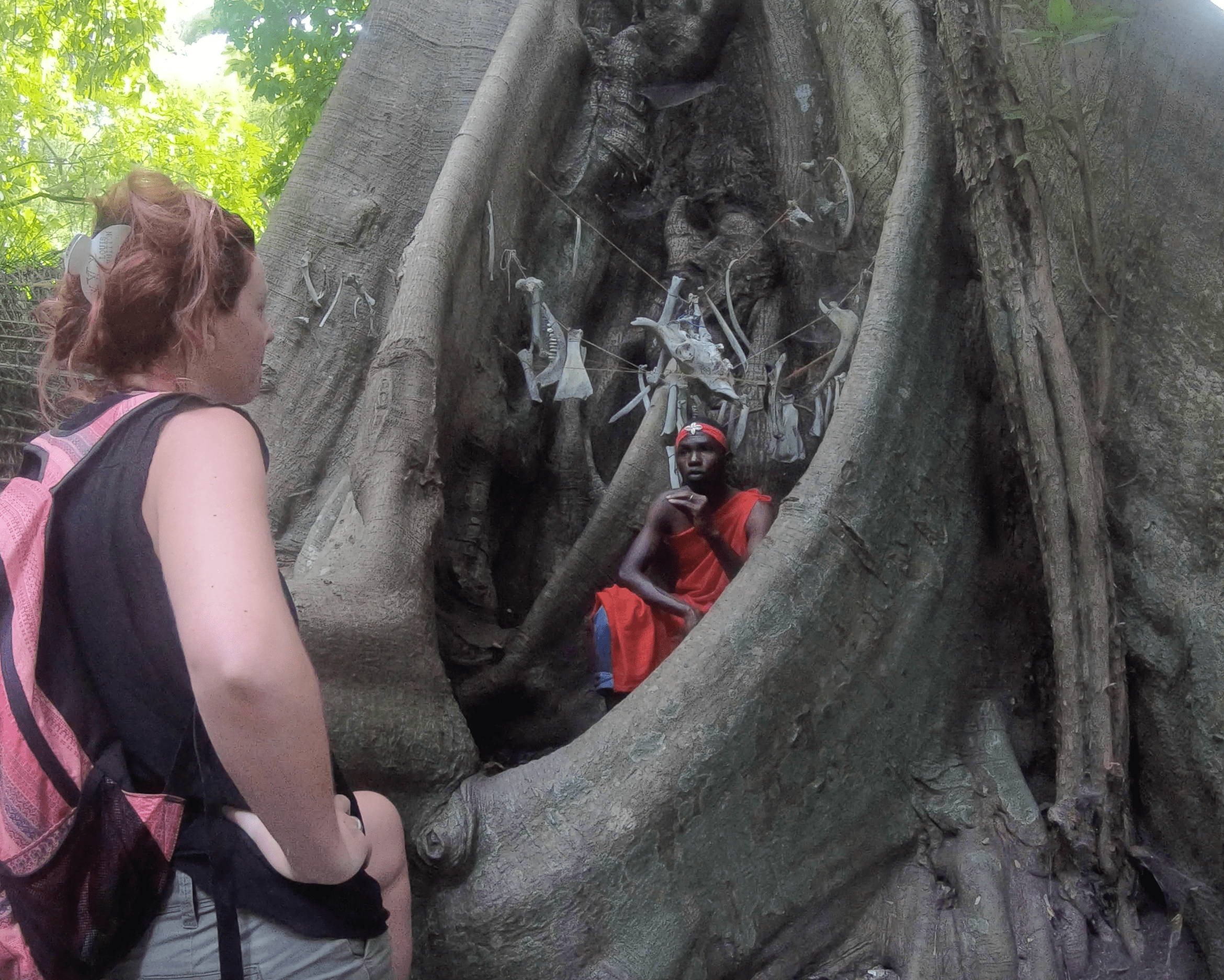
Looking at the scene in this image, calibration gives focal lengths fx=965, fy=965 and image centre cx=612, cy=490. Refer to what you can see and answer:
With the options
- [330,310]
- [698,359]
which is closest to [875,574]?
[698,359]

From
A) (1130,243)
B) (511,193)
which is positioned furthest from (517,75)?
(1130,243)

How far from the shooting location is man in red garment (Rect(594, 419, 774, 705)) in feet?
8.88

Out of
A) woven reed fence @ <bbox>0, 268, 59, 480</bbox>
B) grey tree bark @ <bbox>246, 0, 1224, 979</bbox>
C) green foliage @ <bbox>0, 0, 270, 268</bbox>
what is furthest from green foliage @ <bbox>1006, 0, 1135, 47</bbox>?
green foliage @ <bbox>0, 0, 270, 268</bbox>

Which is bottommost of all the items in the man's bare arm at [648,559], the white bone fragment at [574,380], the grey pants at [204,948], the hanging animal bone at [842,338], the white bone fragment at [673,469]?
the grey pants at [204,948]

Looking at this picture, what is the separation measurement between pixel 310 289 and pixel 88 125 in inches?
329

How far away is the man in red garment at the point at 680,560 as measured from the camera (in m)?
2.71

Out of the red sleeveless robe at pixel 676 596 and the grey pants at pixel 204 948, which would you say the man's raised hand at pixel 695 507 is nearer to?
the red sleeveless robe at pixel 676 596

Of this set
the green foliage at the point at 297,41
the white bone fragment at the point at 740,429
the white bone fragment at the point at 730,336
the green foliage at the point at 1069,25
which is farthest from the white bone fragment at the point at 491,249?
the green foliage at the point at 297,41

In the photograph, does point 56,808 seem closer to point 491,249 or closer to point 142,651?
point 142,651

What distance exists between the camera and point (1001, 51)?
250 cm

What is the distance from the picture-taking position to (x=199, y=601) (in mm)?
858

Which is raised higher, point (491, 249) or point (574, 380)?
point (491, 249)

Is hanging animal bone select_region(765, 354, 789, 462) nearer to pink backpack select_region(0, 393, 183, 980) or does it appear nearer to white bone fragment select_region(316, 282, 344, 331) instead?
white bone fragment select_region(316, 282, 344, 331)

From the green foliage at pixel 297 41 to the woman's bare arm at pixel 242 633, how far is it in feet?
19.2
